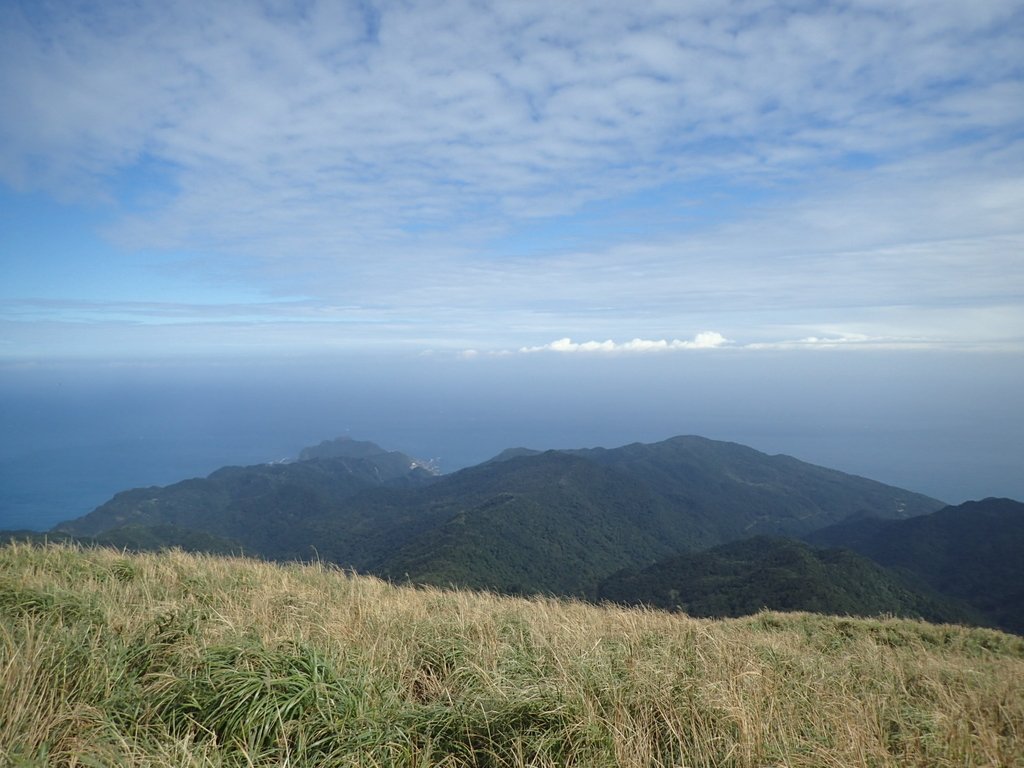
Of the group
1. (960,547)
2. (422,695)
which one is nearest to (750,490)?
(960,547)

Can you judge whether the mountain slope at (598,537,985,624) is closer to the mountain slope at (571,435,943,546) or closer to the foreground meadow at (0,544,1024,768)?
the foreground meadow at (0,544,1024,768)

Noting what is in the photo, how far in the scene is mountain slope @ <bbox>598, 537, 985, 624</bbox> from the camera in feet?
149

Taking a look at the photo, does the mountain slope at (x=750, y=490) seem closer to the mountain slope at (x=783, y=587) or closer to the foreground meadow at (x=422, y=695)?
the mountain slope at (x=783, y=587)

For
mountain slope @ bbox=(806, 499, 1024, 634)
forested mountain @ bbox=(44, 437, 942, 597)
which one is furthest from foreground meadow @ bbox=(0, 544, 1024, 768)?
mountain slope @ bbox=(806, 499, 1024, 634)

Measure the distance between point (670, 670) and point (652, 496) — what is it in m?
126

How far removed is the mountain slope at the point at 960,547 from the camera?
71.2 meters

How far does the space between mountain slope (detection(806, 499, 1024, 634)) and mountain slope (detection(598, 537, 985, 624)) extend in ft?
70.3

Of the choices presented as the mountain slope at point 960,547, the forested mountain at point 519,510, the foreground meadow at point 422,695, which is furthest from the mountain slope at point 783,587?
the foreground meadow at point 422,695

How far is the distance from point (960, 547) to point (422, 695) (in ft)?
371

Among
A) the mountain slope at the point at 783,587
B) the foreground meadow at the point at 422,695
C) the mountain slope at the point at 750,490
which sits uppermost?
the foreground meadow at the point at 422,695

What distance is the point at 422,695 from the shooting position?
3486mm

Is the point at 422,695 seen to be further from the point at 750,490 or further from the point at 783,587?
the point at 750,490

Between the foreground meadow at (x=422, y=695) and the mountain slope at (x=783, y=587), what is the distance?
38.1 meters

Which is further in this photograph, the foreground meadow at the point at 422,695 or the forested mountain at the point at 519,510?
the forested mountain at the point at 519,510
